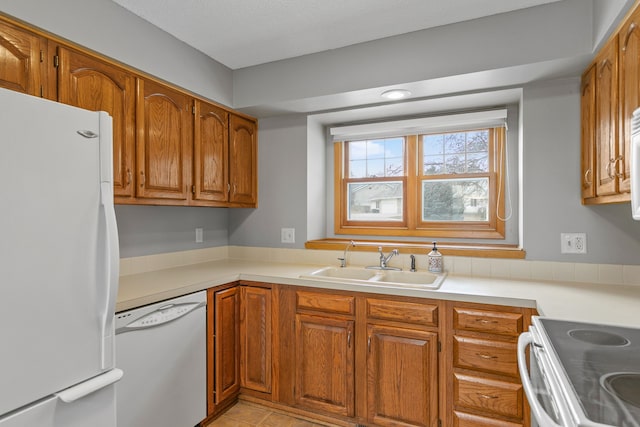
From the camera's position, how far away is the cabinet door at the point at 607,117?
1565mm

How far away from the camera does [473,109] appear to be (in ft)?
8.45

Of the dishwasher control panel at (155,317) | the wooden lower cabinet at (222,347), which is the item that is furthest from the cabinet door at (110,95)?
the wooden lower cabinet at (222,347)

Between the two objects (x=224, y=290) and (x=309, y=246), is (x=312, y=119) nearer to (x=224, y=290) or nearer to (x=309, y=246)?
(x=309, y=246)

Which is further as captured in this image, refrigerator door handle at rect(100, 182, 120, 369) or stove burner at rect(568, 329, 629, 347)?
refrigerator door handle at rect(100, 182, 120, 369)

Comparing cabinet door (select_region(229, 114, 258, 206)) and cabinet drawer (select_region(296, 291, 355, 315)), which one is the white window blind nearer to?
cabinet door (select_region(229, 114, 258, 206))

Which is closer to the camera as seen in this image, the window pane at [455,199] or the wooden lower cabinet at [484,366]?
the wooden lower cabinet at [484,366]

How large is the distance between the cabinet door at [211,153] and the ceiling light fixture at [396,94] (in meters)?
1.22

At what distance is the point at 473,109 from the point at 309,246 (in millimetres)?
1620

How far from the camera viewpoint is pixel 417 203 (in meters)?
2.80

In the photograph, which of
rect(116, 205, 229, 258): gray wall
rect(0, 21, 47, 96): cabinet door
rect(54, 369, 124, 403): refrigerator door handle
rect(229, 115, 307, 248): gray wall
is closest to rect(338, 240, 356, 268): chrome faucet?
rect(229, 115, 307, 248): gray wall

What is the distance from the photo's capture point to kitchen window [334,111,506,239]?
2.59 meters

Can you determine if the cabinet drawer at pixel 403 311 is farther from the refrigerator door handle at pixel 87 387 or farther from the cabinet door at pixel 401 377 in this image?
the refrigerator door handle at pixel 87 387

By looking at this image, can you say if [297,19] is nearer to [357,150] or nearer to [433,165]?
[357,150]

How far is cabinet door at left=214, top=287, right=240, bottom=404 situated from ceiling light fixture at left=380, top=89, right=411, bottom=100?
164 cm
